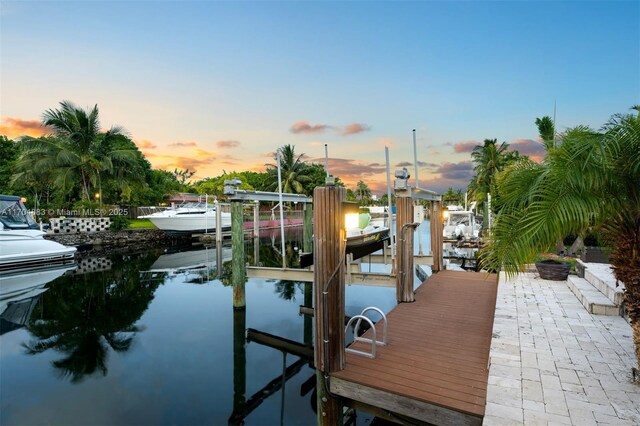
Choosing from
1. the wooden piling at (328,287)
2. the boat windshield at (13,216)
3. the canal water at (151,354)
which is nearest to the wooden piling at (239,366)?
the canal water at (151,354)

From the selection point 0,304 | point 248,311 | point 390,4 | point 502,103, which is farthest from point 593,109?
point 0,304

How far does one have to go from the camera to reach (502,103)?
17.6 meters

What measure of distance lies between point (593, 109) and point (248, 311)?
55.2 ft

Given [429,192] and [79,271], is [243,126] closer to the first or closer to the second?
[79,271]

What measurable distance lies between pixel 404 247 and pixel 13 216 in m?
19.4

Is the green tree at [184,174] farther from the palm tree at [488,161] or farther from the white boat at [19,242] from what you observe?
the white boat at [19,242]

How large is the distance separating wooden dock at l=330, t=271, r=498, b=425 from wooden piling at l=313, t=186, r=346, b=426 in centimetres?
19

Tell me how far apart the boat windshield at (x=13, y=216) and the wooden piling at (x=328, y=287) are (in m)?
18.9

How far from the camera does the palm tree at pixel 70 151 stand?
24.1m

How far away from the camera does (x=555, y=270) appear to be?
834cm

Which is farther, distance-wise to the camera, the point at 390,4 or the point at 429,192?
the point at 390,4

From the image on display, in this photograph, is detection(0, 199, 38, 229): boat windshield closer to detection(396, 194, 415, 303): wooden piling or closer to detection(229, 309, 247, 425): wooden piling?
detection(229, 309, 247, 425): wooden piling

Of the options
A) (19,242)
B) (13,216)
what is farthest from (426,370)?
(13,216)

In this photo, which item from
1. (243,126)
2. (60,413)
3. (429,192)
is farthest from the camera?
(243,126)
